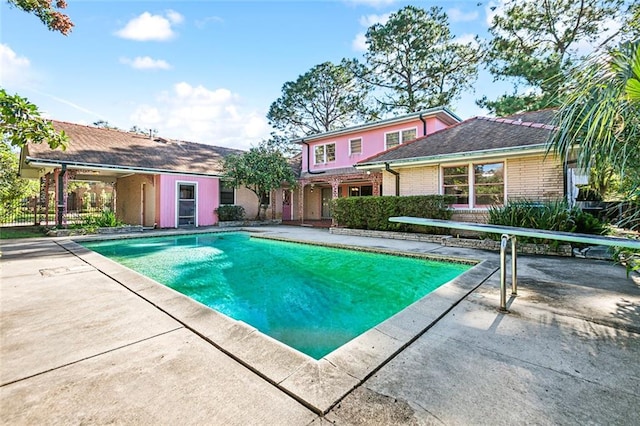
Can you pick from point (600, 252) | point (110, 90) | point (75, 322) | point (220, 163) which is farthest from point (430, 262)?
point (110, 90)

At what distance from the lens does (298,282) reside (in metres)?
5.67

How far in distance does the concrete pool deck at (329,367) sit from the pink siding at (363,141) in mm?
11335

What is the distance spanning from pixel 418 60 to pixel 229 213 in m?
17.9

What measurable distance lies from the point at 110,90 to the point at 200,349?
595 inches

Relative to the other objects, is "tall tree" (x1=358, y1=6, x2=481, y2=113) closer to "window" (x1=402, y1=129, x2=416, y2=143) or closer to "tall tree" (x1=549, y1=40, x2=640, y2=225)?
"window" (x1=402, y1=129, x2=416, y2=143)

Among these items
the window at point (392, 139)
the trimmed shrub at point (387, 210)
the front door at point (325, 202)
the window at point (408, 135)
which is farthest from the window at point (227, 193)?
the window at point (408, 135)

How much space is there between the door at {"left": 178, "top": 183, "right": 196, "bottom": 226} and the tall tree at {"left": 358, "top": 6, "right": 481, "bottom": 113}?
1704cm

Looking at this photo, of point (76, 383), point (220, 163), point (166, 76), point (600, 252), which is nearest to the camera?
point (76, 383)

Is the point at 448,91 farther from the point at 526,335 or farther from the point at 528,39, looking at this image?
the point at 526,335

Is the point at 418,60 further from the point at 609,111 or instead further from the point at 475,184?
the point at 609,111

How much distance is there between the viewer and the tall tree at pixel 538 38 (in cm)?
1542

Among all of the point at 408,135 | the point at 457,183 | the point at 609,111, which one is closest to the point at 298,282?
the point at 609,111

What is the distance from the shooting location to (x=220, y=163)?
16797mm

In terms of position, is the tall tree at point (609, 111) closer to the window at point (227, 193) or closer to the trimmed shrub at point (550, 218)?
the trimmed shrub at point (550, 218)
